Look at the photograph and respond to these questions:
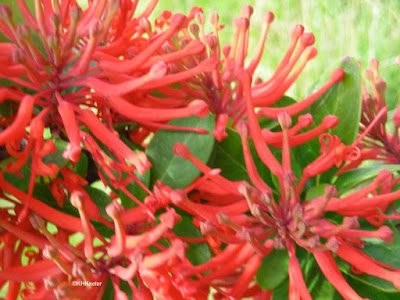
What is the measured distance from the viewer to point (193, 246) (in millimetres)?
392

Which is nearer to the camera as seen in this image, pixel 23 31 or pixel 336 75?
pixel 23 31

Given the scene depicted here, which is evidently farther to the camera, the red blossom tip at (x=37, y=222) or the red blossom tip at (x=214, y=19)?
the red blossom tip at (x=214, y=19)

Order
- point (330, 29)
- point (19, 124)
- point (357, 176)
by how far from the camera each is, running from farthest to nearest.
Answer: point (330, 29) → point (357, 176) → point (19, 124)

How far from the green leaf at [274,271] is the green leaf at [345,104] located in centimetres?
12

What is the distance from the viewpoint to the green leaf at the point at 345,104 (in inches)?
16.9

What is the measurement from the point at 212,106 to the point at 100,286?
0.19m

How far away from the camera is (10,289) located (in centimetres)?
40

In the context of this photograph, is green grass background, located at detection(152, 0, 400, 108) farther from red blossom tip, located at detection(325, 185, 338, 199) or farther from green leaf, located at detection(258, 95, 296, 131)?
red blossom tip, located at detection(325, 185, 338, 199)

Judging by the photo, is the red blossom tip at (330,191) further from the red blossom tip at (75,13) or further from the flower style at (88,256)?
the red blossom tip at (75,13)

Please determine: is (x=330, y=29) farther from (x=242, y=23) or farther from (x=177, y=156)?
(x=177, y=156)

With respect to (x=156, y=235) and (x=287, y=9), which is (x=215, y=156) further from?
(x=287, y=9)

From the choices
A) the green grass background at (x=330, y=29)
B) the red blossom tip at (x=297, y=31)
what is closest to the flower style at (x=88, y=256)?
the red blossom tip at (x=297, y=31)

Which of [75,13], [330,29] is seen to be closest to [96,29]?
[75,13]

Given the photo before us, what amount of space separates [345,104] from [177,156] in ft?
0.53
